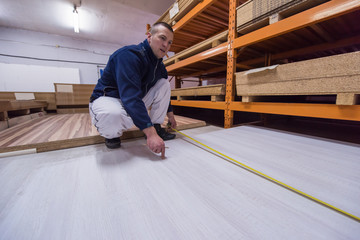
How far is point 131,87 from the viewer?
2.95 ft

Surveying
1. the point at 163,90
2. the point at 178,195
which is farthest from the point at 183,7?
the point at 178,195

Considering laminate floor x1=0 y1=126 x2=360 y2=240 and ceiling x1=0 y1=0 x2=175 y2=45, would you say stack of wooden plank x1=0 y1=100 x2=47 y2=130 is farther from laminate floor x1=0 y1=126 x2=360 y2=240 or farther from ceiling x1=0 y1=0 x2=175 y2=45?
ceiling x1=0 y1=0 x2=175 y2=45

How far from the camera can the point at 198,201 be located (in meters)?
0.54

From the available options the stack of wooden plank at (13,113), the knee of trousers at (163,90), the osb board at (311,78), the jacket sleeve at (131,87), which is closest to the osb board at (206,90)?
the osb board at (311,78)

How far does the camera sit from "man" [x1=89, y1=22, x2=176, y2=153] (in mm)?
852

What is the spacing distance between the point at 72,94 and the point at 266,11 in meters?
3.92

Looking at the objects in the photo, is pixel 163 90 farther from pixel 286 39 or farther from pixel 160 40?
pixel 286 39

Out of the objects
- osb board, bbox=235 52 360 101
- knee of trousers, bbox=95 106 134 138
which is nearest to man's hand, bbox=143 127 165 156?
knee of trousers, bbox=95 106 134 138

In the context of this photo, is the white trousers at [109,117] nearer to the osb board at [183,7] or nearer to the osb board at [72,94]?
the osb board at [183,7]

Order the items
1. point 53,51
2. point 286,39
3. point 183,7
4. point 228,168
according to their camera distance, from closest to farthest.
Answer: point 228,168
point 286,39
point 183,7
point 53,51

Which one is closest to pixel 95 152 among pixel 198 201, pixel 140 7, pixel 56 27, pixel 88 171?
pixel 88 171

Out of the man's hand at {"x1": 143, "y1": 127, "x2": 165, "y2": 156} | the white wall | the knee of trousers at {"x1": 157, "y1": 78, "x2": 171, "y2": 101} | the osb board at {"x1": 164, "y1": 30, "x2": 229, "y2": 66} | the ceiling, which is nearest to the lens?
the man's hand at {"x1": 143, "y1": 127, "x2": 165, "y2": 156}

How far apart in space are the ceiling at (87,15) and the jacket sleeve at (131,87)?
11.6ft

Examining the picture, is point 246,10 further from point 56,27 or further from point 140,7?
point 56,27
